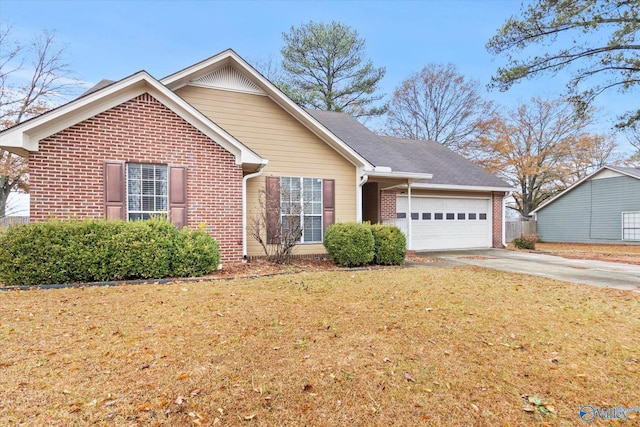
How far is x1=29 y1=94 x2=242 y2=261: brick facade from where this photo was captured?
23.3ft

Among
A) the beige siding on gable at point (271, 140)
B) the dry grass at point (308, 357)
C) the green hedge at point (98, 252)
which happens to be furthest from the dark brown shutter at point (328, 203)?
the dry grass at point (308, 357)

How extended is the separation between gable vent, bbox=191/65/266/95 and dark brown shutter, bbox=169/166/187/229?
10.3 feet

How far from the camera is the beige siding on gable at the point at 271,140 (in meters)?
9.80

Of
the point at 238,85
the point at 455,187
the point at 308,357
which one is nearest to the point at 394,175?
the point at 455,187

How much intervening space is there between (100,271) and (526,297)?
7.76m

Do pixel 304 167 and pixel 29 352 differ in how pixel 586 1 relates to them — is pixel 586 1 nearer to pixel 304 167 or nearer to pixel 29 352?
pixel 304 167

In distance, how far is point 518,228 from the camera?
23.1 meters

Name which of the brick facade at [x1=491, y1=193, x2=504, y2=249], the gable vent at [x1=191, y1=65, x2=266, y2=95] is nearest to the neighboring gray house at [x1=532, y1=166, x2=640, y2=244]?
the brick facade at [x1=491, y1=193, x2=504, y2=249]

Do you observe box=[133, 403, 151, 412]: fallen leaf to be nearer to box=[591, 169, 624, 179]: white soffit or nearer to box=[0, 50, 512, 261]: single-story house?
box=[0, 50, 512, 261]: single-story house

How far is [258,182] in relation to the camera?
987 cm

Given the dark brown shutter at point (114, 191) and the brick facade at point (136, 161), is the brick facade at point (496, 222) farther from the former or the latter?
the dark brown shutter at point (114, 191)

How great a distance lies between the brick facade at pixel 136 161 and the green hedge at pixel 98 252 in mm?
774

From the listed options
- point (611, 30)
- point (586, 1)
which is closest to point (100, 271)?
point (586, 1)

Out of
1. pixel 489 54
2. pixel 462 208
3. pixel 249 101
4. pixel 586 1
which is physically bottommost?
pixel 462 208
